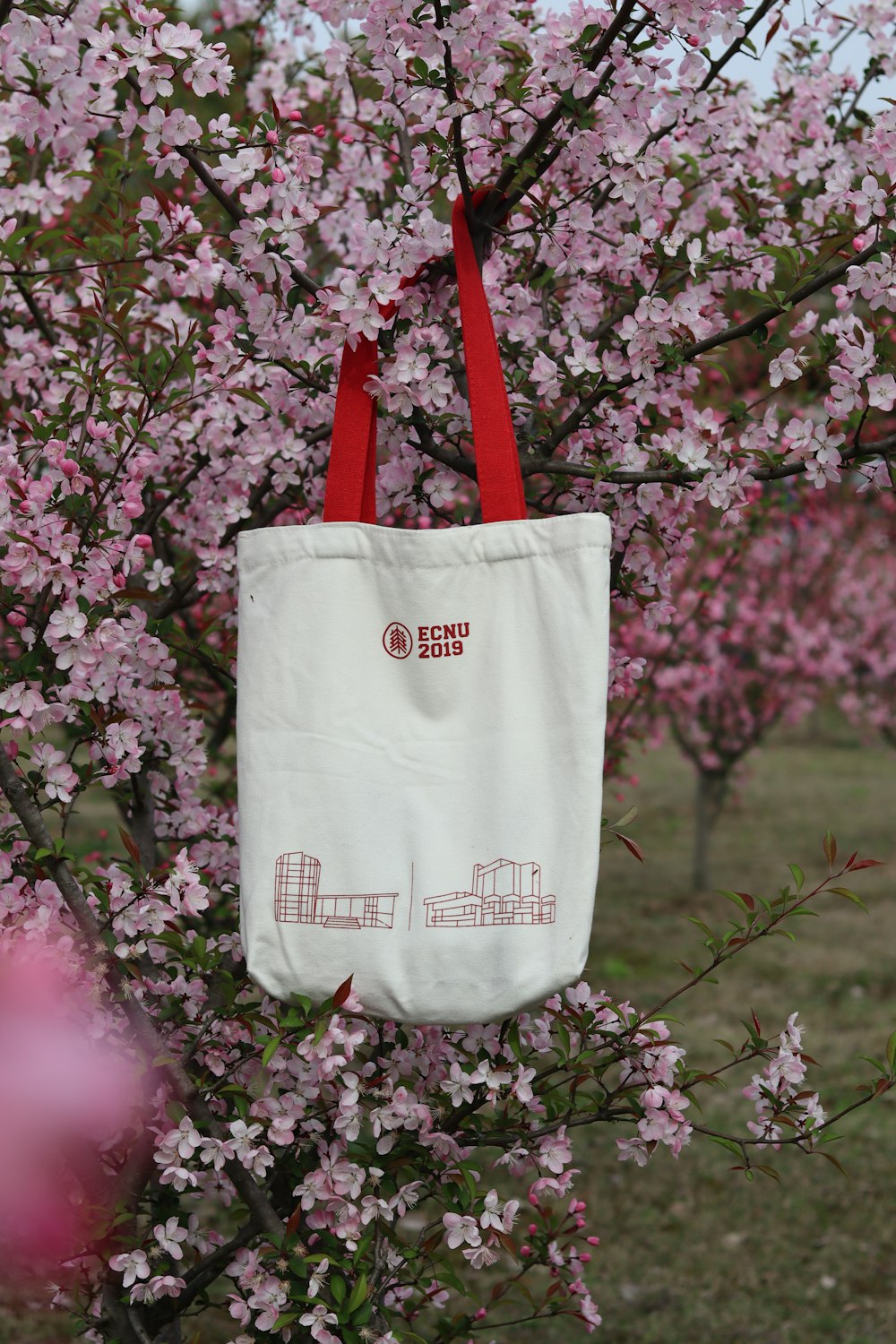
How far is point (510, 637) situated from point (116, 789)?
110 centimetres

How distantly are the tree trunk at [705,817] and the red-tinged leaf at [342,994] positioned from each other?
7.87 m

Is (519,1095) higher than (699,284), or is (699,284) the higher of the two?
(699,284)

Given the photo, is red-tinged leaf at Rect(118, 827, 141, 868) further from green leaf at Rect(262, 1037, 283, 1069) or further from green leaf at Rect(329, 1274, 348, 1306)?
green leaf at Rect(329, 1274, 348, 1306)

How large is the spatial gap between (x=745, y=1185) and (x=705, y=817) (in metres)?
4.56

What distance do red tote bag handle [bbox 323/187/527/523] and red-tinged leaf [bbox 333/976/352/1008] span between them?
0.57m

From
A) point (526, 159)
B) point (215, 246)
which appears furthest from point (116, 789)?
point (526, 159)

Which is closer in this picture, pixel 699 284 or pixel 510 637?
pixel 510 637

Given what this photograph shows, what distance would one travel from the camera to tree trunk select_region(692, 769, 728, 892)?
29.6ft

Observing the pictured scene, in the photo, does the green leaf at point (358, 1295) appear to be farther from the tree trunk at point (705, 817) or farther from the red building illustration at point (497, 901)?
the tree trunk at point (705, 817)

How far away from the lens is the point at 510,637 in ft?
4.63

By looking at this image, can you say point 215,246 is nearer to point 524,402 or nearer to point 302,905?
point 524,402

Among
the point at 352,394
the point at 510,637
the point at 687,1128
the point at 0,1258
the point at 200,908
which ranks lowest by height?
the point at 0,1258

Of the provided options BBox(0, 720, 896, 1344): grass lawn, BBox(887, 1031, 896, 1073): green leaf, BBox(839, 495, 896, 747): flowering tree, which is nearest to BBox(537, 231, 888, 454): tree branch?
BBox(887, 1031, 896, 1073): green leaf

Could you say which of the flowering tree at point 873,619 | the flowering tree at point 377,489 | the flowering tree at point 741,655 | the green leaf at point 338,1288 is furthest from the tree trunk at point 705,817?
the green leaf at point 338,1288
